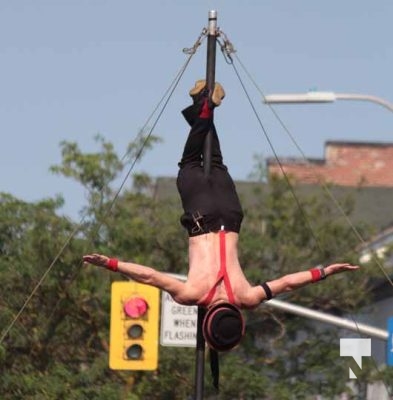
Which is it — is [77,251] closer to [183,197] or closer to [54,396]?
[54,396]

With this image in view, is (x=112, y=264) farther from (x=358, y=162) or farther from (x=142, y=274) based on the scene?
(x=358, y=162)

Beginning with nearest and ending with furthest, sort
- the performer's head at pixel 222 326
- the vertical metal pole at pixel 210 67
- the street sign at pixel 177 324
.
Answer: the performer's head at pixel 222 326, the vertical metal pole at pixel 210 67, the street sign at pixel 177 324

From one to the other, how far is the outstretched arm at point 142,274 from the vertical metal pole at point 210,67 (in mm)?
803

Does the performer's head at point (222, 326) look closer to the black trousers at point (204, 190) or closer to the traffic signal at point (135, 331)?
A: the black trousers at point (204, 190)

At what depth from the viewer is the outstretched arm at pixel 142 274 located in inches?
433

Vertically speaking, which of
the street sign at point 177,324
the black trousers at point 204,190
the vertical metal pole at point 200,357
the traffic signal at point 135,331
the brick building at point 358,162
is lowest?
the vertical metal pole at point 200,357

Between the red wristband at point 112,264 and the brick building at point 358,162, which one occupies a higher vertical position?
the brick building at point 358,162

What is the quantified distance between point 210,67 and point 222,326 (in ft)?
6.23

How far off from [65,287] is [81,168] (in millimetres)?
3062

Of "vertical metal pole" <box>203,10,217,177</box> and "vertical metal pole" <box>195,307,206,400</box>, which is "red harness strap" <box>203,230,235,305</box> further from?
"vertical metal pole" <box>203,10,217,177</box>

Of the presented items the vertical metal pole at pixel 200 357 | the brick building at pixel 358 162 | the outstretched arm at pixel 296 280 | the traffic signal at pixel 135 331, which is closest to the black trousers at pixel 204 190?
the outstretched arm at pixel 296 280

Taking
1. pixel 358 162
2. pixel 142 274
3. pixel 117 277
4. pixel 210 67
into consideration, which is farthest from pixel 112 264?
pixel 358 162

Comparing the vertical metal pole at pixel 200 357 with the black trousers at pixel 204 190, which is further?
the black trousers at pixel 204 190

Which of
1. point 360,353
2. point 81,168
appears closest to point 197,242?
point 360,353
